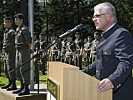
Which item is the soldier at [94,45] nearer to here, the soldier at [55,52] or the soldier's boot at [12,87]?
the soldier at [55,52]

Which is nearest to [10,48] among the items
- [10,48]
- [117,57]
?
[10,48]

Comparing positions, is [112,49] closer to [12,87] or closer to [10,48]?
[10,48]

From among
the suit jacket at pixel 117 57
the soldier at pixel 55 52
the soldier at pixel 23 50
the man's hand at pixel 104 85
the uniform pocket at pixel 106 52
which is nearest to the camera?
the man's hand at pixel 104 85

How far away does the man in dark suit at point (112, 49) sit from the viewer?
297 cm

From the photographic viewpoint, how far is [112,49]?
3133 mm

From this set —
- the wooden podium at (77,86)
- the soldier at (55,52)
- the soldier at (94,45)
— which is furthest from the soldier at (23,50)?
the soldier at (55,52)

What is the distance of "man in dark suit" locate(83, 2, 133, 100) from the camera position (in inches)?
117

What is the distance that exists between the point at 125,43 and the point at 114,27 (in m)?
0.28

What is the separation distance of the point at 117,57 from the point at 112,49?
14 cm

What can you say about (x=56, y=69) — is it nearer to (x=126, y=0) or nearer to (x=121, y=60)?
(x=121, y=60)

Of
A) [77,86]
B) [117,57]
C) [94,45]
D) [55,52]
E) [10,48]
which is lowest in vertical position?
[55,52]

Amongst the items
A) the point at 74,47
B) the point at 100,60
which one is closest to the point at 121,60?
the point at 100,60

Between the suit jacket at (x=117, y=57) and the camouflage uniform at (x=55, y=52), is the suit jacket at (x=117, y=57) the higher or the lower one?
the higher one

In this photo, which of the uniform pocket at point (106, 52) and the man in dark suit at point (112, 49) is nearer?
the man in dark suit at point (112, 49)
